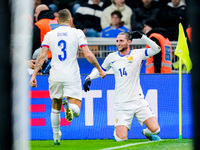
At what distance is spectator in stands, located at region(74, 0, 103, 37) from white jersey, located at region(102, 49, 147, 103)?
3.88 meters

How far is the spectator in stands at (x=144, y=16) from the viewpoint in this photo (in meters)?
12.0

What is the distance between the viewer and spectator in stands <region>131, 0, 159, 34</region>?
39.4 ft

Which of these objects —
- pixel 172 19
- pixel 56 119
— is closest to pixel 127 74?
pixel 56 119

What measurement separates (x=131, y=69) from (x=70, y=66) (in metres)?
1.12

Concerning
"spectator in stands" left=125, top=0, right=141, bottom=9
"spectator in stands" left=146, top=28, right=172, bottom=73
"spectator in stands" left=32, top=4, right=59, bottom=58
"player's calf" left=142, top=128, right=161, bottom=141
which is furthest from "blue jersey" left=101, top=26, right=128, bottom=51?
"player's calf" left=142, top=128, right=161, bottom=141

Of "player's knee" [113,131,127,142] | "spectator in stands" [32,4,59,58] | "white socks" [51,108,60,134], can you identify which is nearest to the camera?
"white socks" [51,108,60,134]

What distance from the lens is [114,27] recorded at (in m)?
12.1

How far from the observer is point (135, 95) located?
838cm

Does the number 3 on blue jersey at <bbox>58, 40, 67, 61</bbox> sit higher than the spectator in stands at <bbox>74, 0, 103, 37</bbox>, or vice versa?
the spectator in stands at <bbox>74, 0, 103, 37</bbox>

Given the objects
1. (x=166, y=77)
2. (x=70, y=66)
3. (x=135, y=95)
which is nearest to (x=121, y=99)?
(x=135, y=95)

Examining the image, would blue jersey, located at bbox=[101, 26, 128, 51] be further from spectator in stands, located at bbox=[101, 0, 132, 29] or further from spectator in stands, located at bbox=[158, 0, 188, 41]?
spectator in stands, located at bbox=[158, 0, 188, 41]

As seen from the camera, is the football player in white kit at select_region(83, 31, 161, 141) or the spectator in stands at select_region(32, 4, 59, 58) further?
the spectator in stands at select_region(32, 4, 59, 58)

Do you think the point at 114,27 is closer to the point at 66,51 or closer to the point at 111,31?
the point at 111,31

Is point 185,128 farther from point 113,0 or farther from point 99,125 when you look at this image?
point 113,0
